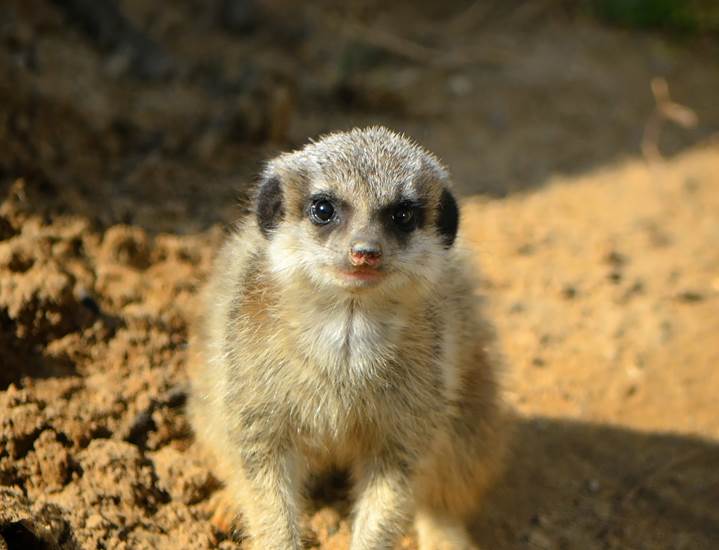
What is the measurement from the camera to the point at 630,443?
156 inches

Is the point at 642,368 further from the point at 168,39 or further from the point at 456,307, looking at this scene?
the point at 168,39

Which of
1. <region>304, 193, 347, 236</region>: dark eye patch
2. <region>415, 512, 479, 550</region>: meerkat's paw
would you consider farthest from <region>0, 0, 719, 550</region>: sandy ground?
<region>304, 193, 347, 236</region>: dark eye patch

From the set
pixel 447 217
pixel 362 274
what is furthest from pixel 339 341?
pixel 447 217

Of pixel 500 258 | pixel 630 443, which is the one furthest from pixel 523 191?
pixel 630 443

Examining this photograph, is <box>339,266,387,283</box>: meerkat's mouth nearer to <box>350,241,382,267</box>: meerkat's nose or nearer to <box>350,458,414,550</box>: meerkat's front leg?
<box>350,241,382,267</box>: meerkat's nose

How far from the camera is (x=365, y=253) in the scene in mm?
2490

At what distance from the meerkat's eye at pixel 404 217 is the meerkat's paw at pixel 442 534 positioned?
119 cm

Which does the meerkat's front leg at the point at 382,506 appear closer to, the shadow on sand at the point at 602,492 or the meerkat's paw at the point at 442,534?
the meerkat's paw at the point at 442,534

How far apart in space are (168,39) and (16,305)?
3.16m

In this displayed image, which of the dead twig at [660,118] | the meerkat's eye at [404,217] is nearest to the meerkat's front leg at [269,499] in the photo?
the meerkat's eye at [404,217]

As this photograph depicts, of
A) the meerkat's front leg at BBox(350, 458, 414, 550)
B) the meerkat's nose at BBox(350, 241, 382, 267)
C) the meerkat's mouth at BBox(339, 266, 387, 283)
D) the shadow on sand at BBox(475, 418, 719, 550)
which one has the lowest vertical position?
the shadow on sand at BBox(475, 418, 719, 550)

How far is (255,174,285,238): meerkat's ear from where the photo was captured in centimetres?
283

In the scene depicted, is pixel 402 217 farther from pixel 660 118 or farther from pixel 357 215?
pixel 660 118

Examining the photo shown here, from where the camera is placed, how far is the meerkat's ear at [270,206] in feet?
9.29
